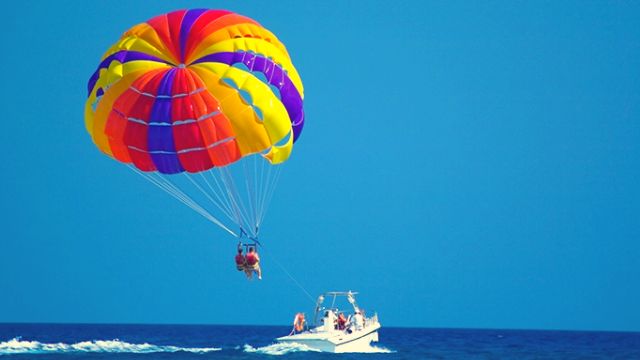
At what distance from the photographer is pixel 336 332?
33.8 meters

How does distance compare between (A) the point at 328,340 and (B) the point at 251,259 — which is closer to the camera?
(B) the point at 251,259

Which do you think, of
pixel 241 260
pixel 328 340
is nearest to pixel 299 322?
pixel 328 340

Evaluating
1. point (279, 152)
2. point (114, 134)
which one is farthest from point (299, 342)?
point (114, 134)

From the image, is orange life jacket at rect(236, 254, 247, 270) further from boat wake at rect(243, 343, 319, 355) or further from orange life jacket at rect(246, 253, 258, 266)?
boat wake at rect(243, 343, 319, 355)

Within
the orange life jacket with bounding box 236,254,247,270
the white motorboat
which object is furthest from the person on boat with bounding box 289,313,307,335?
the orange life jacket with bounding box 236,254,247,270

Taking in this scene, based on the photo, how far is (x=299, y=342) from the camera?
33.1m

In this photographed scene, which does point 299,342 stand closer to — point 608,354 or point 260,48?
point 260,48

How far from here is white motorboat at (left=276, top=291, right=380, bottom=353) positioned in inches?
1297

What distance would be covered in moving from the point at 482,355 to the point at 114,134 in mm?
22132

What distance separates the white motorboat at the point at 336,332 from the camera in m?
32.9

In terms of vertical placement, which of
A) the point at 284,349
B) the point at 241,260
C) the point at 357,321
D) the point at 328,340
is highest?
the point at 357,321

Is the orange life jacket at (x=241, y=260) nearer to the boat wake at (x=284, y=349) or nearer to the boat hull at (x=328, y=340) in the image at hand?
the boat hull at (x=328, y=340)

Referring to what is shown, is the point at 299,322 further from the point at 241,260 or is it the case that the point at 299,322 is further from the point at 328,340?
the point at 241,260

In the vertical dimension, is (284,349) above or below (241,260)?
below
